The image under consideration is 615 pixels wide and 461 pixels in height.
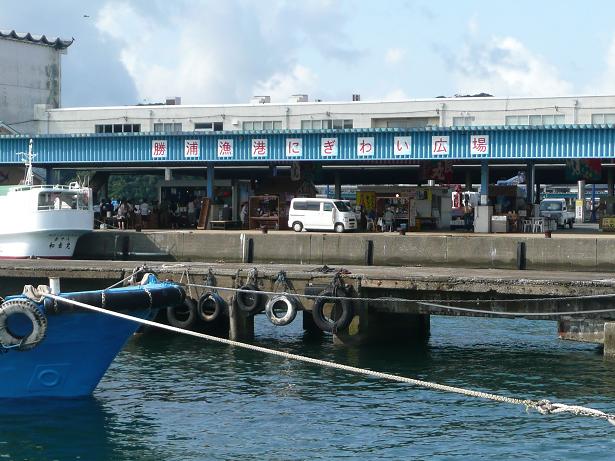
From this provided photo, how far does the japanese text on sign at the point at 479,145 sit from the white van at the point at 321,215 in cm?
592

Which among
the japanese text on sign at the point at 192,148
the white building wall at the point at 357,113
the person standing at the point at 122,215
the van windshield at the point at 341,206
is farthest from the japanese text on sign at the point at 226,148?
the white building wall at the point at 357,113

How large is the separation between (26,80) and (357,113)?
1889 centimetres

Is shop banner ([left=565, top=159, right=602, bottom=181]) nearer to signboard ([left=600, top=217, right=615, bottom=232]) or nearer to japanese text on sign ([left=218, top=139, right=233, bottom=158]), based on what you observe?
signboard ([left=600, top=217, right=615, bottom=232])

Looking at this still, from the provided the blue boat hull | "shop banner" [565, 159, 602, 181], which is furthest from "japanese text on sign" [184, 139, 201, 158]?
the blue boat hull

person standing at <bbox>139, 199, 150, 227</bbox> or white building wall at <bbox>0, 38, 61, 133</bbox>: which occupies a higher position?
white building wall at <bbox>0, 38, 61, 133</bbox>

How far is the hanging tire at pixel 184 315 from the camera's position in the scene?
27375mm

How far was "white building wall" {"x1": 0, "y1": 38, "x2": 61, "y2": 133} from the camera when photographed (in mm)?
57250

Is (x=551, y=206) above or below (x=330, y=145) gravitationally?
below

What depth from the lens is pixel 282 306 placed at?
26688mm

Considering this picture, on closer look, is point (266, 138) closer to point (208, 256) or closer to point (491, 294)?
point (208, 256)

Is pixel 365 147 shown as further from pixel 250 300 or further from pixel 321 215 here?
→ pixel 250 300

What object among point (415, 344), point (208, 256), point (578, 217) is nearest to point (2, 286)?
point (208, 256)

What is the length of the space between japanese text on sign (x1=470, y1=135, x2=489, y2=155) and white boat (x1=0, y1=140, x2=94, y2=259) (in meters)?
15.6

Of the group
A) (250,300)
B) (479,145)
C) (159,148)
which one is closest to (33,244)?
(159,148)
